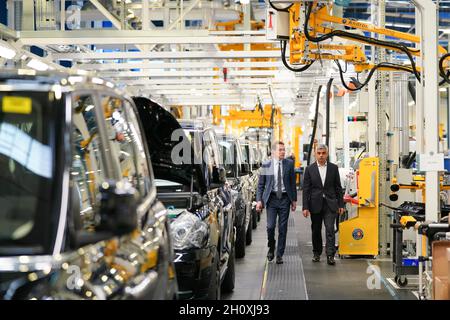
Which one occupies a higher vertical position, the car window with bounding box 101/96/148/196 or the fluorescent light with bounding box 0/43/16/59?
the fluorescent light with bounding box 0/43/16/59

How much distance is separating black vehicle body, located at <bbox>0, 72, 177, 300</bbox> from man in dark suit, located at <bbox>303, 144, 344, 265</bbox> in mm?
7248

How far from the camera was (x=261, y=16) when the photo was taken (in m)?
21.6

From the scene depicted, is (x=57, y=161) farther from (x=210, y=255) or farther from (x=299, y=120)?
(x=299, y=120)

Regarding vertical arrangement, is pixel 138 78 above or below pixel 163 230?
above

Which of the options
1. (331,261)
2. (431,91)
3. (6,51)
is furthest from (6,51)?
(331,261)

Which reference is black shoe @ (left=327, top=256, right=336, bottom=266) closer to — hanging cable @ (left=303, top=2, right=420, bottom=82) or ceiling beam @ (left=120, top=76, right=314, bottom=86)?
hanging cable @ (left=303, top=2, right=420, bottom=82)

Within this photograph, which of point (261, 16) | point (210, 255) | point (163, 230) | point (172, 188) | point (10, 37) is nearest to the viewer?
point (163, 230)

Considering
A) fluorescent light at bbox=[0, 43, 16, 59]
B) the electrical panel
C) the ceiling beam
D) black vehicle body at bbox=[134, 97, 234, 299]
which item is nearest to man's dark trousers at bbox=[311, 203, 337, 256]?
black vehicle body at bbox=[134, 97, 234, 299]

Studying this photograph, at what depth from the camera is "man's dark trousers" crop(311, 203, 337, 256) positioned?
11.3 meters

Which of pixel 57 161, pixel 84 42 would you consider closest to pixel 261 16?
pixel 84 42

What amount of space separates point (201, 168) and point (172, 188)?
1.15 feet

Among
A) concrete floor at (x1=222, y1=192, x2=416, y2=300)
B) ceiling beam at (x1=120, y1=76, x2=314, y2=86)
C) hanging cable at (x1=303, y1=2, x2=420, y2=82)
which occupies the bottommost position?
concrete floor at (x1=222, y1=192, x2=416, y2=300)

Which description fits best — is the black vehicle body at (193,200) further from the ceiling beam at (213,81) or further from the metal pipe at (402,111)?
the ceiling beam at (213,81)

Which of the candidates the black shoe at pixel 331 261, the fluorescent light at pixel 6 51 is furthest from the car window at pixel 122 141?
the black shoe at pixel 331 261
